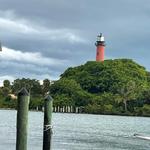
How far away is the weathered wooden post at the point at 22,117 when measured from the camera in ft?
83.5

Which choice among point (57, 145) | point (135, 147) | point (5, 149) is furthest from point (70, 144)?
point (5, 149)

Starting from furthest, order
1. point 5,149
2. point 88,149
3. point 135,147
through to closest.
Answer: point 135,147, point 88,149, point 5,149

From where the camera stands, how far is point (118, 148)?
6569 centimetres

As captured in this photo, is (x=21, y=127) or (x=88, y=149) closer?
(x=21, y=127)

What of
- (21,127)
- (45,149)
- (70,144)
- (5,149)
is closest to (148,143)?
(70,144)

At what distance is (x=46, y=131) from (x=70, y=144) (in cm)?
3786

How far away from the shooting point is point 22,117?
84.1ft

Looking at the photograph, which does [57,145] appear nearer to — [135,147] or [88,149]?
[88,149]

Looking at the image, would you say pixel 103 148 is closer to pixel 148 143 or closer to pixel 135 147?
pixel 135 147

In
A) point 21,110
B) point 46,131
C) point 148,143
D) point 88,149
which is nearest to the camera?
point 21,110

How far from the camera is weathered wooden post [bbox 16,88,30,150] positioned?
1001 inches

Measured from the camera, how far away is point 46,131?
30484 mm

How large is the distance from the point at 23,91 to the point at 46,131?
5.52 meters

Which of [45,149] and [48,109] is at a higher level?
[48,109]
